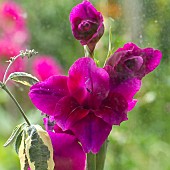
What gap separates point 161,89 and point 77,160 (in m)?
0.59

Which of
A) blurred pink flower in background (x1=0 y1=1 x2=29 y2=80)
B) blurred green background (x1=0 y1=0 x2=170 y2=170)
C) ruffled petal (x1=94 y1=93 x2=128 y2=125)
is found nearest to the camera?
ruffled petal (x1=94 y1=93 x2=128 y2=125)

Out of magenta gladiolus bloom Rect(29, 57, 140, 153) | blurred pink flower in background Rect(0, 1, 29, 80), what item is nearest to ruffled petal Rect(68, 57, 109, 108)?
magenta gladiolus bloom Rect(29, 57, 140, 153)

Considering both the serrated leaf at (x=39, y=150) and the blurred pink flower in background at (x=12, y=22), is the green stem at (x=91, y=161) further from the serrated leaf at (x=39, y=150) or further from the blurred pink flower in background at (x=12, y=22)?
the blurred pink flower in background at (x=12, y=22)

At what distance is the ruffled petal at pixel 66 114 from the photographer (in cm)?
52

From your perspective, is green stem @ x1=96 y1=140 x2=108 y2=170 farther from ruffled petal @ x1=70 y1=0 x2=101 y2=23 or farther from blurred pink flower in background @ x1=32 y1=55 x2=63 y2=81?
blurred pink flower in background @ x1=32 y1=55 x2=63 y2=81

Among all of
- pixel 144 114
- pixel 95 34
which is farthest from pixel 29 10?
pixel 95 34

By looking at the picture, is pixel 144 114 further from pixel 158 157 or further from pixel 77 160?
pixel 77 160

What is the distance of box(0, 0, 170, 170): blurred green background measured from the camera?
3.01 feet

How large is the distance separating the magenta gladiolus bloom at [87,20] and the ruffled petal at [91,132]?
8 cm

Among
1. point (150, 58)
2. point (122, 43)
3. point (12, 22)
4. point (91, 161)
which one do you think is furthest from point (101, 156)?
point (12, 22)

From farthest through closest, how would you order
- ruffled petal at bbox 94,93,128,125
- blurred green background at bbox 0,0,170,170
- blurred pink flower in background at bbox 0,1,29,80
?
1. blurred pink flower in background at bbox 0,1,29,80
2. blurred green background at bbox 0,0,170,170
3. ruffled petal at bbox 94,93,128,125

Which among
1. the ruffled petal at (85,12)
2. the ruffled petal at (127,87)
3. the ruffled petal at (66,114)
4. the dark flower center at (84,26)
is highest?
the ruffled petal at (85,12)

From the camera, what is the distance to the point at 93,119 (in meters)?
0.53

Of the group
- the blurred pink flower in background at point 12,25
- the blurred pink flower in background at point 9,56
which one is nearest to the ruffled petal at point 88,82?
the blurred pink flower in background at point 9,56
